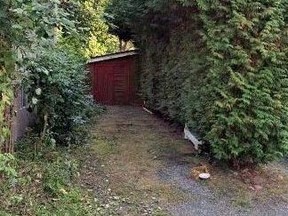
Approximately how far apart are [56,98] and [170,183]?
2.32 meters

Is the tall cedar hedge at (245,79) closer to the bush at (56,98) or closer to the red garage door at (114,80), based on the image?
the bush at (56,98)

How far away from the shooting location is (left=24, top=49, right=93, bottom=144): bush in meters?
6.69

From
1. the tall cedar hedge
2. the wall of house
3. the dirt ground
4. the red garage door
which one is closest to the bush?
the wall of house

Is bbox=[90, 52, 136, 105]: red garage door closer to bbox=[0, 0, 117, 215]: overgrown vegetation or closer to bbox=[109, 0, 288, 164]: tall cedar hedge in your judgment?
bbox=[0, 0, 117, 215]: overgrown vegetation

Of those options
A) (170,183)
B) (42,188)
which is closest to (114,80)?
(170,183)

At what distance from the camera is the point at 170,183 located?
6.00 metres

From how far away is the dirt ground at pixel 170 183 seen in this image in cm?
528

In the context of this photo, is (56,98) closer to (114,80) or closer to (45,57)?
(45,57)

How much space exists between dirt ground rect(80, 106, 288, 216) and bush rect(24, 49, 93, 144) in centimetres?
62

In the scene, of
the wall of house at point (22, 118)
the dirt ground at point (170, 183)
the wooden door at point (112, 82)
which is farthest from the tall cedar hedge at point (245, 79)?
the wooden door at point (112, 82)

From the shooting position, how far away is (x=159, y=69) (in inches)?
456

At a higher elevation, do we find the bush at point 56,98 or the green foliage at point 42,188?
the bush at point 56,98

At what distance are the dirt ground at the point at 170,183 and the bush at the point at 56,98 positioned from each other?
62cm

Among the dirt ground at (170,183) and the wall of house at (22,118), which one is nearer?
the dirt ground at (170,183)
